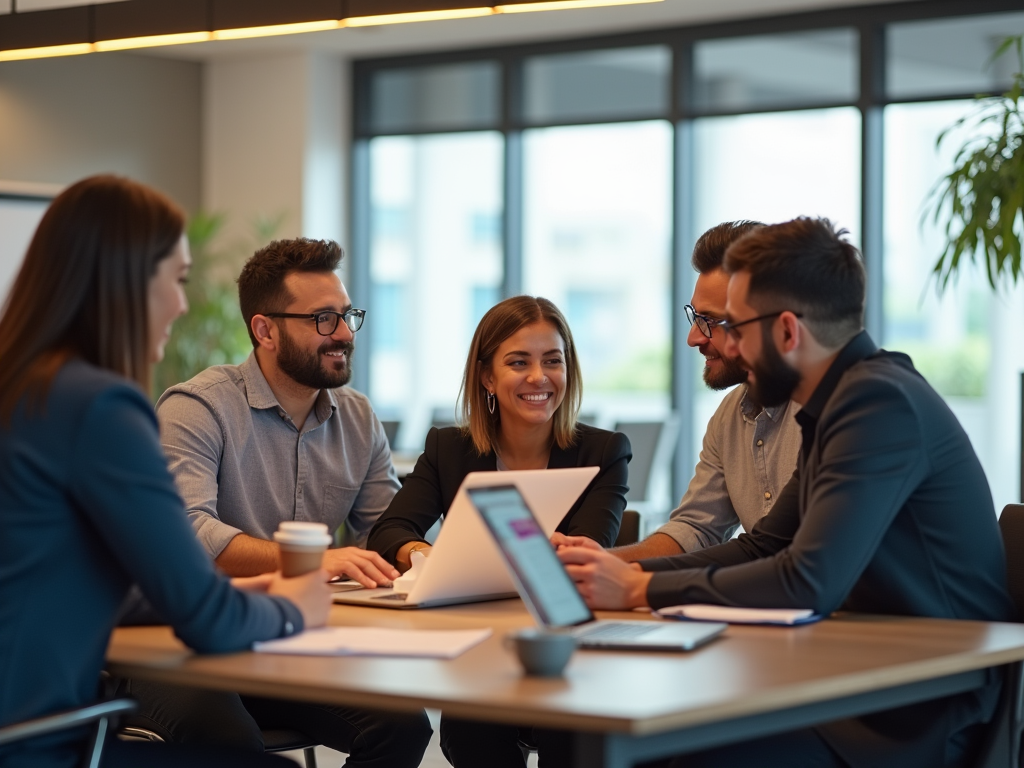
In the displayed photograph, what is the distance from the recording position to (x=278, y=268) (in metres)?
3.30

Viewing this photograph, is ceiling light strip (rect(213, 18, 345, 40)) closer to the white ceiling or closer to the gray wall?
the white ceiling

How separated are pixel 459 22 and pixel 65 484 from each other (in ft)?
22.1

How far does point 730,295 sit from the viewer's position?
8.02 ft

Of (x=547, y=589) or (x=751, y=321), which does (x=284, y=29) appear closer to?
(x=751, y=321)

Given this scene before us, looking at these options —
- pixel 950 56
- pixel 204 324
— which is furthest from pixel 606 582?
pixel 204 324

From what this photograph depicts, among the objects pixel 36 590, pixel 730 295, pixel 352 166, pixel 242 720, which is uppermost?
pixel 352 166

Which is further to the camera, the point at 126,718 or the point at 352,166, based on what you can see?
the point at 352,166

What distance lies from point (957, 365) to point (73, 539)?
6415 mm

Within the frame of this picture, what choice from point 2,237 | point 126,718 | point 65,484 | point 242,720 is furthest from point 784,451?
point 2,237

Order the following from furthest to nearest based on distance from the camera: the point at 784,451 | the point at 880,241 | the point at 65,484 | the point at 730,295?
the point at 880,241 → the point at 784,451 → the point at 730,295 → the point at 65,484

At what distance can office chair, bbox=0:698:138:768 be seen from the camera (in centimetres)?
177

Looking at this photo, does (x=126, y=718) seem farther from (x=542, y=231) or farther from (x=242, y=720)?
(x=542, y=231)

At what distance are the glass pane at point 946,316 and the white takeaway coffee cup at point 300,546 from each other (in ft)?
18.8

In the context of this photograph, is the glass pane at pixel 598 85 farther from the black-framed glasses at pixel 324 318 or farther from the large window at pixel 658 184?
the black-framed glasses at pixel 324 318
